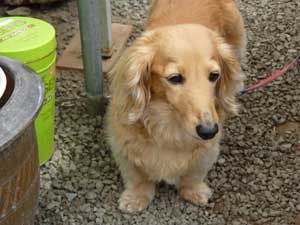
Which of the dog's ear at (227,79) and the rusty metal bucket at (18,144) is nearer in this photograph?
the rusty metal bucket at (18,144)

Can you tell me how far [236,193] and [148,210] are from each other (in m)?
0.45

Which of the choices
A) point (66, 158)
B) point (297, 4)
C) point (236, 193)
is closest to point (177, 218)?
point (236, 193)

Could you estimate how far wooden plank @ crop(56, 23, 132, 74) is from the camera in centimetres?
361

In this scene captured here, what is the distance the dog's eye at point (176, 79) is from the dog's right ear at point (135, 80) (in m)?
0.14

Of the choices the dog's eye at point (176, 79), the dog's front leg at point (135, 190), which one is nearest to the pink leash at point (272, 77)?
the dog's front leg at point (135, 190)

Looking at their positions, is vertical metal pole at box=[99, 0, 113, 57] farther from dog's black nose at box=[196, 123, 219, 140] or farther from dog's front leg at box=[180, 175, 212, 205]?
dog's black nose at box=[196, 123, 219, 140]

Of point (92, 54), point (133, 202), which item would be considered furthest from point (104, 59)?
point (133, 202)

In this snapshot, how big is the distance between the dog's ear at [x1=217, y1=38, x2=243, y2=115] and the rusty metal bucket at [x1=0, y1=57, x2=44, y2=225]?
84cm

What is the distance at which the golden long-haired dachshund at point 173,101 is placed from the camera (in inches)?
91.3

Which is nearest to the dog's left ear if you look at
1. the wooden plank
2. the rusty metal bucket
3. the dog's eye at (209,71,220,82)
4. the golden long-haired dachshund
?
the golden long-haired dachshund

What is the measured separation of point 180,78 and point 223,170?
86 centimetres

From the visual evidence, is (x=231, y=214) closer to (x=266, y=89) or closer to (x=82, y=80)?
(x=266, y=89)

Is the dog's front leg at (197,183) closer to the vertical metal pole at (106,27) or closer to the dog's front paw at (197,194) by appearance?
the dog's front paw at (197,194)

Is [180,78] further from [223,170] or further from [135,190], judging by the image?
[223,170]
